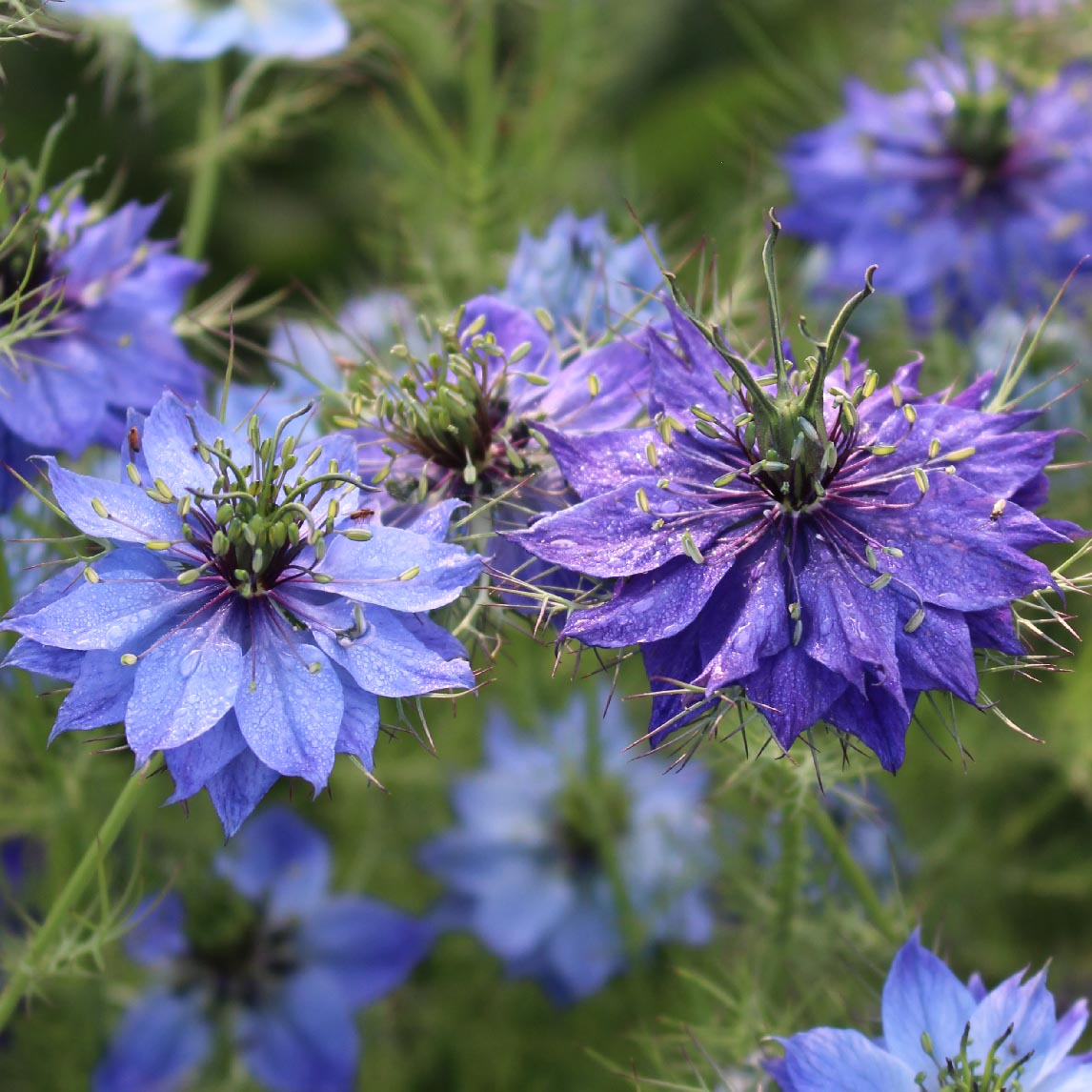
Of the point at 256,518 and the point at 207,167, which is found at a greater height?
the point at 207,167

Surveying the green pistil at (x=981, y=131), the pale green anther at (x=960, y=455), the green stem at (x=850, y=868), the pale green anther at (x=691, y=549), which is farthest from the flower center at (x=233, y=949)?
the green pistil at (x=981, y=131)

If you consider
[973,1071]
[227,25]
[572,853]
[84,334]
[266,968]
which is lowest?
[572,853]

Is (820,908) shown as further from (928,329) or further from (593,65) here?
(593,65)

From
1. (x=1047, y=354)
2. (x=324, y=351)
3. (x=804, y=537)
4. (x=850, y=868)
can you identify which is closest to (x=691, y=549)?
(x=804, y=537)

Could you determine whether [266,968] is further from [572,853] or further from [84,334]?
[84,334]

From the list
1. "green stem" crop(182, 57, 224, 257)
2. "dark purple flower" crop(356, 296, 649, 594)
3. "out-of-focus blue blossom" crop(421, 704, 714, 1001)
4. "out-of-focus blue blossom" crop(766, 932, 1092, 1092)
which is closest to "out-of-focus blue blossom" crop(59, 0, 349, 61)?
"green stem" crop(182, 57, 224, 257)

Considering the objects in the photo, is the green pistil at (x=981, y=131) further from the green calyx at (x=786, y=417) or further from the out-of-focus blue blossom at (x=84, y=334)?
the out-of-focus blue blossom at (x=84, y=334)

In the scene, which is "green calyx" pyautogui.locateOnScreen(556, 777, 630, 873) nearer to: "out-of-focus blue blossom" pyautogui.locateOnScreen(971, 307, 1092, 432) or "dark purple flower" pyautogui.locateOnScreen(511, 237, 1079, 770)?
A: "out-of-focus blue blossom" pyautogui.locateOnScreen(971, 307, 1092, 432)
